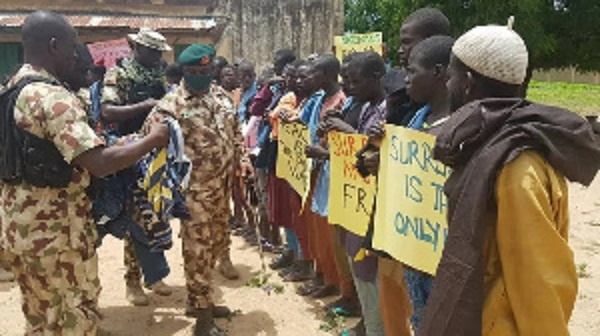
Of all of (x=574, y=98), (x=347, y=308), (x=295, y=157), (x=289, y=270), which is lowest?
(x=574, y=98)

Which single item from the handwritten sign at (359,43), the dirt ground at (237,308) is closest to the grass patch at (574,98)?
the handwritten sign at (359,43)

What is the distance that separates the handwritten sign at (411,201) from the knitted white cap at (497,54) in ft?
2.47

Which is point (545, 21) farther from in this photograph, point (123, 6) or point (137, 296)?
point (137, 296)

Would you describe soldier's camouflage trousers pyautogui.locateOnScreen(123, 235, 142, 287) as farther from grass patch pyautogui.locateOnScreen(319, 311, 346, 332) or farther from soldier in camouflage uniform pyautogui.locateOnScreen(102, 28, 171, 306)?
grass patch pyautogui.locateOnScreen(319, 311, 346, 332)

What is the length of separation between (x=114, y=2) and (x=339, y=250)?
1133cm

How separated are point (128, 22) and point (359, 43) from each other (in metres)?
8.10

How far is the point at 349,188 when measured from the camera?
148 inches

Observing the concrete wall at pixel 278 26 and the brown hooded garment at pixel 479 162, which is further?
the concrete wall at pixel 278 26

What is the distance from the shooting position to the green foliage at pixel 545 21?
41.2 ft

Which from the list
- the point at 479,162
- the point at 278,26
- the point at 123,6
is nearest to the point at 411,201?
the point at 479,162

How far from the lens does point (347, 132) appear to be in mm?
3729

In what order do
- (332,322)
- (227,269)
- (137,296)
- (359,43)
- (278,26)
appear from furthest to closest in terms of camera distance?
(278,26)
(359,43)
(227,269)
(137,296)
(332,322)

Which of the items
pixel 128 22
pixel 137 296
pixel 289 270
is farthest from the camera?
pixel 128 22

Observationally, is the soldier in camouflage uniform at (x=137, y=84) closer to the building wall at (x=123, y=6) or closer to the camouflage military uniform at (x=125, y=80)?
the camouflage military uniform at (x=125, y=80)
